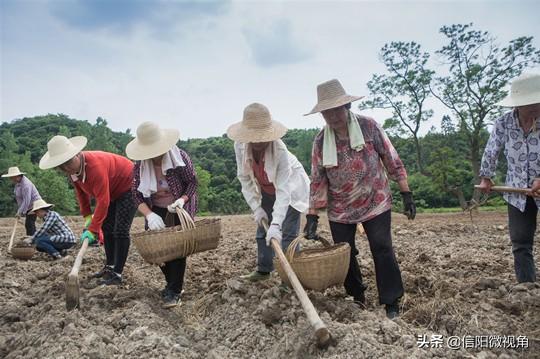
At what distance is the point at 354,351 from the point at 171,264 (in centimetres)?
195

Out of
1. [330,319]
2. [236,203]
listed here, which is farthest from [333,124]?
[236,203]

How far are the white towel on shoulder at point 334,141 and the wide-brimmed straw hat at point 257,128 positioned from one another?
38 cm

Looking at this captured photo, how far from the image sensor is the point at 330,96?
3.17m

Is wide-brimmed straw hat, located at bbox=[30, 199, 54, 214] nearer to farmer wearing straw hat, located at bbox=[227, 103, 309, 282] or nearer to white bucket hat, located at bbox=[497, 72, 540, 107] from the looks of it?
farmer wearing straw hat, located at bbox=[227, 103, 309, 282]

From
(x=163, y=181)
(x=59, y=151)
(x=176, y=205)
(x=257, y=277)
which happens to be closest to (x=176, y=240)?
(x=176, y=205)

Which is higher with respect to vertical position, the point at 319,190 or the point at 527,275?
the point at 319,190

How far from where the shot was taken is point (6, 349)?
292 cm

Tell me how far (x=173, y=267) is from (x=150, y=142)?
104cm

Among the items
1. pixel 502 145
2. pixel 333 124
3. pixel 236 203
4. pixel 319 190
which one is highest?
pixel 333 124

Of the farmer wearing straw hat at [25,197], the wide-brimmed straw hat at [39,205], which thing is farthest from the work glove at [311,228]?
the farmer wearing straw hat at [25,197]

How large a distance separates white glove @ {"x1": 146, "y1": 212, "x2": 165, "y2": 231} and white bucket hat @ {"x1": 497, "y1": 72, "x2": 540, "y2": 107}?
2.67 metres

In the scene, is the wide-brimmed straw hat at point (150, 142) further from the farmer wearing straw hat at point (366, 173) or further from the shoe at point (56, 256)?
the shoe at point (56, 256)

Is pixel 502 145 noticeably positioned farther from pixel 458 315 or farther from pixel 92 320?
pixel 92 320

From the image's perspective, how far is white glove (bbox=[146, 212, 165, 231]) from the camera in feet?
11.9
